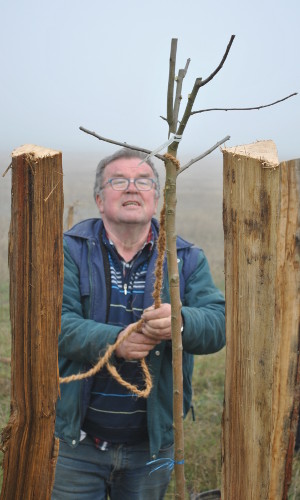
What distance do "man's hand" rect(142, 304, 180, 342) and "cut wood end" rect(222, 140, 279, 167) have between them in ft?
2.28

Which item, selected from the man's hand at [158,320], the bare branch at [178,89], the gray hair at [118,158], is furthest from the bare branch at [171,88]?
the gray hair at [118,158]

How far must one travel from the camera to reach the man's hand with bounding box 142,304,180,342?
197 centimetres

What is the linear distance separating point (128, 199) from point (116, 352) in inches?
25.9

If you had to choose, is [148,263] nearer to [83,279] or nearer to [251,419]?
[83,279]

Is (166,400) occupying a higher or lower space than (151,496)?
higher

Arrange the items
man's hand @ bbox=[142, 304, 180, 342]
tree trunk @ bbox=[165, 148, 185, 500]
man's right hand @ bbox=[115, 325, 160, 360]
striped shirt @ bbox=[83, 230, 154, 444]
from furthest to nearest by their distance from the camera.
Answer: striped shirt @ bbox=[83, 230, 154, 444], man's right hand @ bbox=[115, 325, 160, 360], man's hand @ bbox=[142, 304, 180, 342], tree trunk @ bbox=[165, 148, 185, 500]

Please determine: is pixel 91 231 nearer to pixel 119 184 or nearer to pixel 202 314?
pixel 119 184

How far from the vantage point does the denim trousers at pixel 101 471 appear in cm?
237

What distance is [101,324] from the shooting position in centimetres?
220

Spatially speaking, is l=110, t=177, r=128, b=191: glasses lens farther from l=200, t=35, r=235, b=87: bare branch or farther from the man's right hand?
l=200, t=35, r=235, b=87: bare branch

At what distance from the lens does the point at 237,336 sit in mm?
1522

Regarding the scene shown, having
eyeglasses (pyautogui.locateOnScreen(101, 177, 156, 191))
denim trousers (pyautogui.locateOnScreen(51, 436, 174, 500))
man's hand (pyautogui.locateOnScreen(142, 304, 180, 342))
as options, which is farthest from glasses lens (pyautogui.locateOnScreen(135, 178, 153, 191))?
denim trousers (pyautogui.locateOnScreen(51, 436, 174, 500))

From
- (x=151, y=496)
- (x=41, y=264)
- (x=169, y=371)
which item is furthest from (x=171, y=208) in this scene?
(x=151, y=496)

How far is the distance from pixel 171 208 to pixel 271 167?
0.28 m
